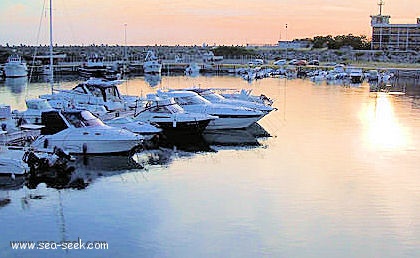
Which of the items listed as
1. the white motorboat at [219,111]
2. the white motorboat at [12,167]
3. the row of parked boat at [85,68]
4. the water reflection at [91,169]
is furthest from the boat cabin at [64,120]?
the row of parked boat at [85,68]

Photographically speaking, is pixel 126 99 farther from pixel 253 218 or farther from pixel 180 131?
pixel 253 218

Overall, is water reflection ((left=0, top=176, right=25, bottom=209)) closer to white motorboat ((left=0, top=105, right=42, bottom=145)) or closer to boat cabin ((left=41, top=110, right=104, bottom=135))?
white motorboat ((left=0, top=105, right=42, bottom=145))

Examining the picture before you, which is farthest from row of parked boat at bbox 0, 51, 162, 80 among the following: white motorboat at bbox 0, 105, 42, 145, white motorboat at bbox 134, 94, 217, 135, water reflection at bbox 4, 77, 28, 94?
white motorboat at bbox 0, 105, 42, 145

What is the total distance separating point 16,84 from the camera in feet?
179

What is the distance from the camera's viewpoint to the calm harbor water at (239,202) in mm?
12164

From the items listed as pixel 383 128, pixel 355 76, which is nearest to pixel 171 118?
pixel 383 128

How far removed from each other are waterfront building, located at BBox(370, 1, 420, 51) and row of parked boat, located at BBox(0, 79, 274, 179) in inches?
3791

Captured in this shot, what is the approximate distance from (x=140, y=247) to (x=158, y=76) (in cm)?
5627

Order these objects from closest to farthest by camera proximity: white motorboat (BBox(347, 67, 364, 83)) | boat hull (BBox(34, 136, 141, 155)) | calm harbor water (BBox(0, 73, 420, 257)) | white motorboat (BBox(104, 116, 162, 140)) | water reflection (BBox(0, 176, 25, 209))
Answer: calm harbor water (BBox(0, 73, 420, 257)) → water reflection (BBox(0, 176, 25, 209)) → boat hull (BBox(34, 136, 141, 155)) → white motorboat (BBox(104, 116, 162, 140)) → white motorboat (BBox(347, 67, 364, 83))

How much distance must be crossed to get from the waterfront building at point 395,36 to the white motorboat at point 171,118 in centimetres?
10361

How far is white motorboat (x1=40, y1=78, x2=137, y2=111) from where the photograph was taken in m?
27.1

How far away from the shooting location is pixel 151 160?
65.2 ft

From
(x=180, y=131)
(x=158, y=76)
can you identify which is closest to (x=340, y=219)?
(x=180, y=131)

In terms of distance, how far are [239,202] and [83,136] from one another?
6.54 metres
